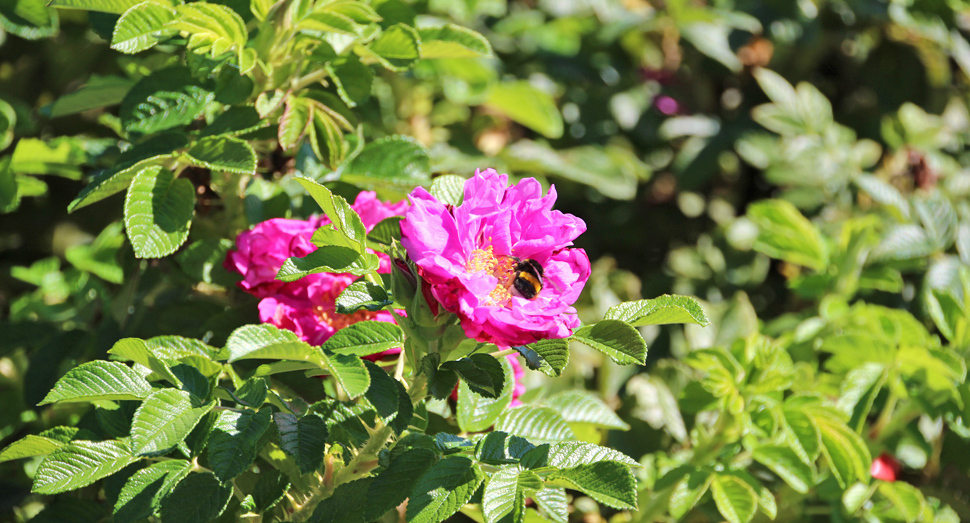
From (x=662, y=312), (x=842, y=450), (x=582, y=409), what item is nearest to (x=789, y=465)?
(x=842, y=450)

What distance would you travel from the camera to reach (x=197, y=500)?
2.60 feet

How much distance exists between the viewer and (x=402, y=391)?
0.78m

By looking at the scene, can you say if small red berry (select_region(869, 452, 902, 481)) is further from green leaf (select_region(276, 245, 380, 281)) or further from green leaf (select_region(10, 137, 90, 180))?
green leaf (select_region(10, 137, 90, 180))

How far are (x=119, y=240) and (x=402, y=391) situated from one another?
29.6 inches

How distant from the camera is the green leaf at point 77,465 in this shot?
0.75 meters

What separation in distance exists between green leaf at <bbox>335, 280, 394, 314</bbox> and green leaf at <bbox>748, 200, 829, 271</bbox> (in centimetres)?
101

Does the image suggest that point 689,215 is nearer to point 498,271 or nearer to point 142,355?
point 498,271

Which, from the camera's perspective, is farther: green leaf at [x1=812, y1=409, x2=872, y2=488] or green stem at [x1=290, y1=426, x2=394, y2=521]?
green leaf at [x1=812, y1=409, x2=872, y2=488]

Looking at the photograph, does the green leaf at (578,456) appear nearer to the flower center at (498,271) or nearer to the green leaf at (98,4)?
the flower center at (498,271)

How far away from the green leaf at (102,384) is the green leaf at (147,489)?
78 millimetres

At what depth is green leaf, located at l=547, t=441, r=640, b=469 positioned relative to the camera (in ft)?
2.63

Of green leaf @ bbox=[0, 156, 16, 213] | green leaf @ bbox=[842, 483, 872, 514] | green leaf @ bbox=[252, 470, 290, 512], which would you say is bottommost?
green leaf @ bbox=[842, 483, 872, 514]

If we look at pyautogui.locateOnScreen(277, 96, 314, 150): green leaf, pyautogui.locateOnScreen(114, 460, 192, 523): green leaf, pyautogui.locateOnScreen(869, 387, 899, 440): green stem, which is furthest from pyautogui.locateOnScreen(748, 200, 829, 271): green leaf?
pyautogui.locateOnScreen(114, 460, 192, 523): green leaf

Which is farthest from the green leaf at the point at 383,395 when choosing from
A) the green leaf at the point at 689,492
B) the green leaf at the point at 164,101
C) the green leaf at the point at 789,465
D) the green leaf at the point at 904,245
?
the green leaf at the point at 904,245
